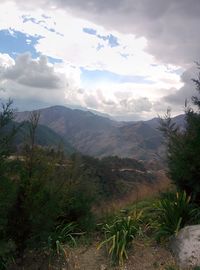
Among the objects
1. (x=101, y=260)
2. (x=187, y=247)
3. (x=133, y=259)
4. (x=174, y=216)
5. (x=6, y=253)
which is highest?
(x=174, y=216)

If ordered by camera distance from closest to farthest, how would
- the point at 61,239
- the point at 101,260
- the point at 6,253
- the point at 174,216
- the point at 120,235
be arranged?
the point at 6,253 < the point at 101,260 < the point at 174,216 < the point at 120,235 < the point at 61,239

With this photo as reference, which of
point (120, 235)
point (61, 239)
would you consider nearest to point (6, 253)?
point (61, 239)

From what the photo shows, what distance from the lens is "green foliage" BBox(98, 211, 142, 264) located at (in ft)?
29.8

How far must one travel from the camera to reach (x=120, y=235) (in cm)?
948

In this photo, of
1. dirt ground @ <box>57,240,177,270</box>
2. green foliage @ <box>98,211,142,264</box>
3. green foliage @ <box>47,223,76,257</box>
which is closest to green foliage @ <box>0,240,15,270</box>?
green foliage @ <box>47,223,76,257</box>

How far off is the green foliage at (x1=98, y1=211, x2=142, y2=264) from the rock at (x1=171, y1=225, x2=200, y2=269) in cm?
109

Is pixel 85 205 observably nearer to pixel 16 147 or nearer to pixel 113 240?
pixel 113 240

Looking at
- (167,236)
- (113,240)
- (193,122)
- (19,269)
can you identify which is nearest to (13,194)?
(19,269)

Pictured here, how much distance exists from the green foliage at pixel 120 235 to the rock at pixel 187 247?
3.59 ft

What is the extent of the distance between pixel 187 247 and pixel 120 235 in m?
1.72

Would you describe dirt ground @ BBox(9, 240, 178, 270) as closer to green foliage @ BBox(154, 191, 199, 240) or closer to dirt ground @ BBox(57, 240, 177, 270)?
dirt ground @ BBox(57, 240, 177, 270)

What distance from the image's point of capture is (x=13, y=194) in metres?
8.09

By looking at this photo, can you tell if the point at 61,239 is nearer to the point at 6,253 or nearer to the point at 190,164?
the point at 6,253

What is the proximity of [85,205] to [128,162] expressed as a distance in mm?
77295
